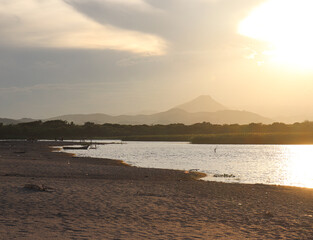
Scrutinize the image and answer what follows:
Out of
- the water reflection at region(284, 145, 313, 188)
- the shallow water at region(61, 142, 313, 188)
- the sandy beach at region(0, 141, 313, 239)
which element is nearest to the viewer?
the sandy beach at region(0, 141, 313, 239)

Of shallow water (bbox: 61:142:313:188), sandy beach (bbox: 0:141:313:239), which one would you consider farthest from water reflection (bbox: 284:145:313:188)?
sandy beach (bbox: 0:141:313:239)

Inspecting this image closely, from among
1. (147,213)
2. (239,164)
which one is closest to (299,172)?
(239,164)

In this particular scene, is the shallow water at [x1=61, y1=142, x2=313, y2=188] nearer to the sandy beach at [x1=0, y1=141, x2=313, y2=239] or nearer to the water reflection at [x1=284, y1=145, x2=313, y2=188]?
the water reflection at [x1=284, y1=145, x2=313, y2=188]

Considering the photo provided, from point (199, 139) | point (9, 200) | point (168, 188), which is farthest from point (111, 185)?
point (199, 139)

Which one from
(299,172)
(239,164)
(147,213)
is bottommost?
(299,172)

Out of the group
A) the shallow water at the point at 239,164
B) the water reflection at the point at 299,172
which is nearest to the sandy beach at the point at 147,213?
the water reflection at the point at 299,172

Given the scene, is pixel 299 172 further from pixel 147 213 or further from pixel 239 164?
pixel 147 213

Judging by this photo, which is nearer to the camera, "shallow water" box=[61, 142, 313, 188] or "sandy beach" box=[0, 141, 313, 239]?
"sandy beach" box=[0, 141, 313, 239]

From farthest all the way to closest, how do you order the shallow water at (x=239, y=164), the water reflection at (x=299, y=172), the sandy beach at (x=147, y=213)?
the shallow water at (x=239, y=164) < the water reflection at (x=299, y=172) < the sandy beach at (x=147, y=213)

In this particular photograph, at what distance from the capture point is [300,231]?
15.7 meters

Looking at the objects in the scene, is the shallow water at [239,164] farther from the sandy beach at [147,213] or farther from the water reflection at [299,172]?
the sandy beach at [147,213]

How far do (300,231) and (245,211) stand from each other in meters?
4.02

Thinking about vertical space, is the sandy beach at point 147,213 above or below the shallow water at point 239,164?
above

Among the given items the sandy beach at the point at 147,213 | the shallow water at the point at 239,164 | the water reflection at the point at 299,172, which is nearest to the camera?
the sandy beach at the point at 147,213
